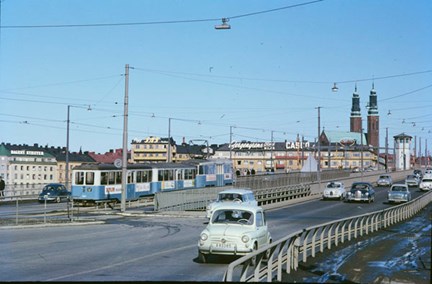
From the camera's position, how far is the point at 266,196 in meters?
50.1

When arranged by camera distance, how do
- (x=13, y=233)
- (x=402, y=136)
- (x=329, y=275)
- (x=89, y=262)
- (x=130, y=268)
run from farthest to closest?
(x=402, y=136), (x=13, y=233), (x=89, y=262), (x=130, y=268), (x=329, y=275)

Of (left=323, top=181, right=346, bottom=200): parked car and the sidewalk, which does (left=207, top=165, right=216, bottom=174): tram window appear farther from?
the sidewalk

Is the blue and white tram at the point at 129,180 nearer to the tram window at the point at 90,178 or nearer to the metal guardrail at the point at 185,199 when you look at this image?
the tram window at the point at 90,178

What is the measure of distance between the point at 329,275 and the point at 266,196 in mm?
36923

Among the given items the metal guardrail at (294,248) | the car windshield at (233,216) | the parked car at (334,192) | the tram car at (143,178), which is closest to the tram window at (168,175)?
the tram car at (143,178)

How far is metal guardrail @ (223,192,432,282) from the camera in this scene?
1077 centimetres

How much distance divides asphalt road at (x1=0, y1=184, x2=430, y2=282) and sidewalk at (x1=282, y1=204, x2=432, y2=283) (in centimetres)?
223

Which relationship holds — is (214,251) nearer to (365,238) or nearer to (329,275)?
(329,275)

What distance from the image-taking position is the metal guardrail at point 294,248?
10.8m

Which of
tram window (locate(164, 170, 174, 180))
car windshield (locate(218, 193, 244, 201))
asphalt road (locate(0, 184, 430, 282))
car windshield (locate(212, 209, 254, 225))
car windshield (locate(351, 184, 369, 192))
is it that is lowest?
asphalt road (locate(0, 184, 430, 282))

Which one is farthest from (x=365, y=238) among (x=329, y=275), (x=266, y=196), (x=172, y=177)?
(x=172, y=177)

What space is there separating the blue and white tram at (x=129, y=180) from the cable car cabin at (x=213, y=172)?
1.23 meters

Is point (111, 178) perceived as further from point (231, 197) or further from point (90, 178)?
point (231, 197)

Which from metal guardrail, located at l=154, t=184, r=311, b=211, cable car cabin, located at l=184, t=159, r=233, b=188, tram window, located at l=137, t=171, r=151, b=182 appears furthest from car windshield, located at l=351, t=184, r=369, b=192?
tram window, located at l=137, t=171, r=151, b=182
